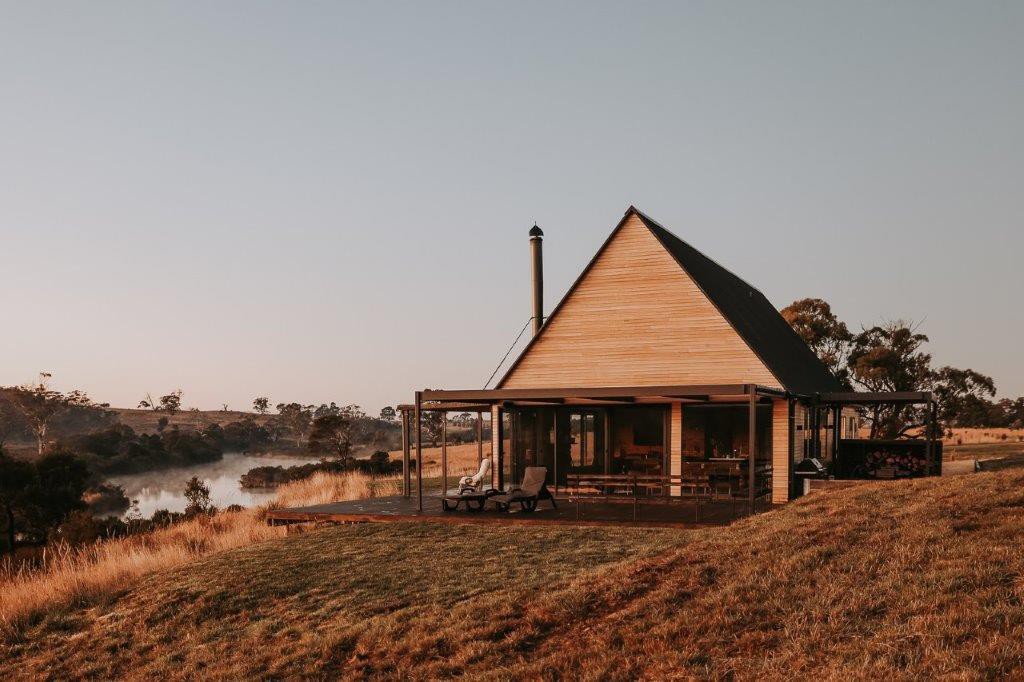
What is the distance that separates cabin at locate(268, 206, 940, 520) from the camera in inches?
671

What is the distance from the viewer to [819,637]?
6.38 metres

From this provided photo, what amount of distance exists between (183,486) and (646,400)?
4274cm

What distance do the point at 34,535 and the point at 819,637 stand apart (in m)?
25.5

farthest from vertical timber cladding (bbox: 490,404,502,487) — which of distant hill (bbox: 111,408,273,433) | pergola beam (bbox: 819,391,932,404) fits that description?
distant hill (bbox: 111,408,273,433)

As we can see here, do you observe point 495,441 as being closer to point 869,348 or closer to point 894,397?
point 894,397

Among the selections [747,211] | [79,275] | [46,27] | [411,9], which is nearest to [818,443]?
[747,211]

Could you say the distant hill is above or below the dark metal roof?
below

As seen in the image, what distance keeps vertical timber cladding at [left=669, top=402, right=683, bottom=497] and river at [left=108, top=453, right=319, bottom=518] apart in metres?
20.7

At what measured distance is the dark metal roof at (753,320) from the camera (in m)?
18.1

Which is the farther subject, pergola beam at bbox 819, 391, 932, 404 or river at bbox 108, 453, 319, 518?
river at bbox 108, 453, 319, 518

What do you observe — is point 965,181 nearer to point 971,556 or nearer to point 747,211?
point 747,211

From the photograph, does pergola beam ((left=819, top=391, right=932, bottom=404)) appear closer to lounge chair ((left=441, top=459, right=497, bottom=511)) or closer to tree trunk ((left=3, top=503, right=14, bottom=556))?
lounge chair ((left=441, top=459, right=497, bottom=511))

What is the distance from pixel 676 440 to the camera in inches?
700

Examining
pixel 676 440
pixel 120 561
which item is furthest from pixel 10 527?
pixel 676 440
